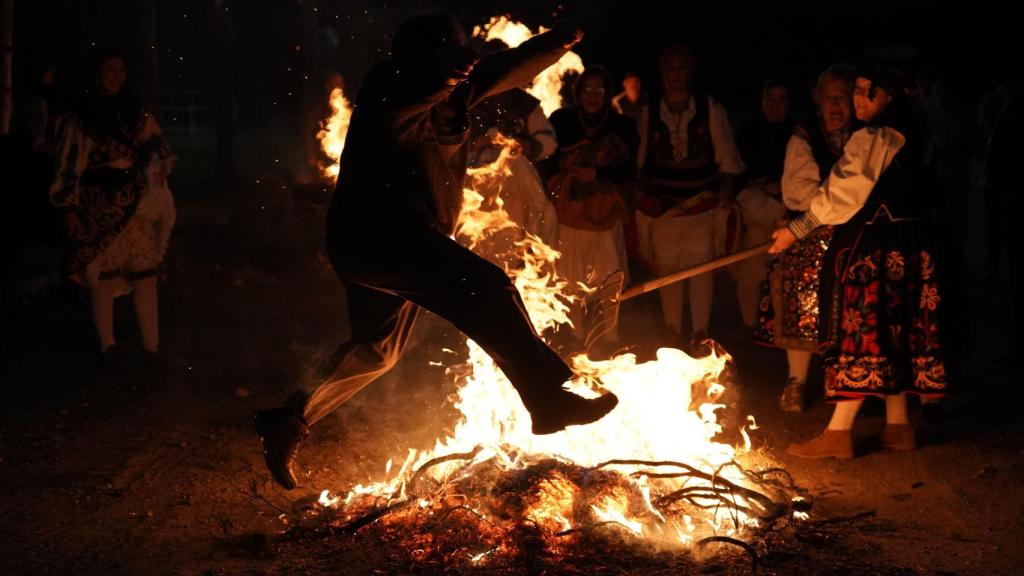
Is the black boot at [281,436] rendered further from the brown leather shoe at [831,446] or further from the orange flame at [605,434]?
the brown leather shoe at [831,446]

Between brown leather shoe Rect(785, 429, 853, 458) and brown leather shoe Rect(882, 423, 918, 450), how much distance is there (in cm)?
26

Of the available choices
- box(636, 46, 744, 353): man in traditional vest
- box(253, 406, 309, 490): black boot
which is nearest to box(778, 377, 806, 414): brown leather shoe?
box(636, 46, 744, 353): man in traditional vest

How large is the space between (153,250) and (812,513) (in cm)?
499

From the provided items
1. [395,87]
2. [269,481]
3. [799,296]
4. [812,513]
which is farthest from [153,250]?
[812,513]

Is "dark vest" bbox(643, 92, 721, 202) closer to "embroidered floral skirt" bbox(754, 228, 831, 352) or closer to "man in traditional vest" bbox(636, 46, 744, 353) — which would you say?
"man in traditional vest" bbox(636, 46, 744, 353)

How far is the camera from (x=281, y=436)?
4984 mm

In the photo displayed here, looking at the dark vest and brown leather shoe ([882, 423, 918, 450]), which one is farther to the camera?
Answer: the dark vest

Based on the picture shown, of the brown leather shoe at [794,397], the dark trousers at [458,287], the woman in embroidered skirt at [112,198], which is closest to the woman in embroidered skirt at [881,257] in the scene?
the brown leather shoe at [794,397]

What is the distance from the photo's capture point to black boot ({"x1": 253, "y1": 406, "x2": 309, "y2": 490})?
4.98 meters

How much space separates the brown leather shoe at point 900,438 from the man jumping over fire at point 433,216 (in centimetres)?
223

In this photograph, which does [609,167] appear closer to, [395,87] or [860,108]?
[860,108]

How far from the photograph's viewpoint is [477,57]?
4348 millimetres

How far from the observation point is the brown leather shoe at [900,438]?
604cm

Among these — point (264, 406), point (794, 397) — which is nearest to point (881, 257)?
point (794, 397)
